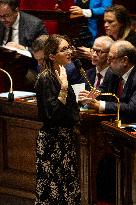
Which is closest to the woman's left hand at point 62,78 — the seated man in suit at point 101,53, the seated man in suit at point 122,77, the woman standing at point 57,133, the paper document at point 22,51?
the woman standing at point 57,133

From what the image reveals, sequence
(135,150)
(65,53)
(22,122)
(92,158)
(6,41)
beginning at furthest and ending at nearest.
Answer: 1. (6,41)
2. (22,122)
3. (92,158)
4. (65,53)
5. (135,150)

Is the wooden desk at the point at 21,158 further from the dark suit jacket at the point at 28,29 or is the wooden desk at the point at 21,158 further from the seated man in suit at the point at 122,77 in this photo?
the dark suit jacket at the point at 28,29

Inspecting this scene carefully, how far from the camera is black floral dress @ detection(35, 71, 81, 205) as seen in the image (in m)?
4.16

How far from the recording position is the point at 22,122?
4.97 metres

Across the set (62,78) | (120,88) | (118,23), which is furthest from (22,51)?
(62,78)

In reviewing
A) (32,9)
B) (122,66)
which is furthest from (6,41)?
(122,66)

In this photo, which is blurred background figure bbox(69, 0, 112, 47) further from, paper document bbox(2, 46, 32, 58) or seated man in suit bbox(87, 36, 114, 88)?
seated man in suit bbox(87, 36, 114, 88)

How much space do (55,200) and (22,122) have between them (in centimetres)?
86

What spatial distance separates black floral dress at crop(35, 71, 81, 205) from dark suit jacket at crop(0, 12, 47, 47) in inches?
77.0

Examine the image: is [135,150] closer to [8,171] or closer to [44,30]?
[8,171]

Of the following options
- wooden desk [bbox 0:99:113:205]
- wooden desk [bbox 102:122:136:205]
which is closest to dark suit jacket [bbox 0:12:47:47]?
wooden desk [bbox 0:99:113:205]

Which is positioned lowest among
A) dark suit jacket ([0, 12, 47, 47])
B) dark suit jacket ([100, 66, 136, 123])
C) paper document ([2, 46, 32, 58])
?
dark suit jacket ([100, 66, 136, 123])

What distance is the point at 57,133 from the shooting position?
4.24m

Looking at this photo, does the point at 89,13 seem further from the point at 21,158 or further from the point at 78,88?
the point at 21,158
